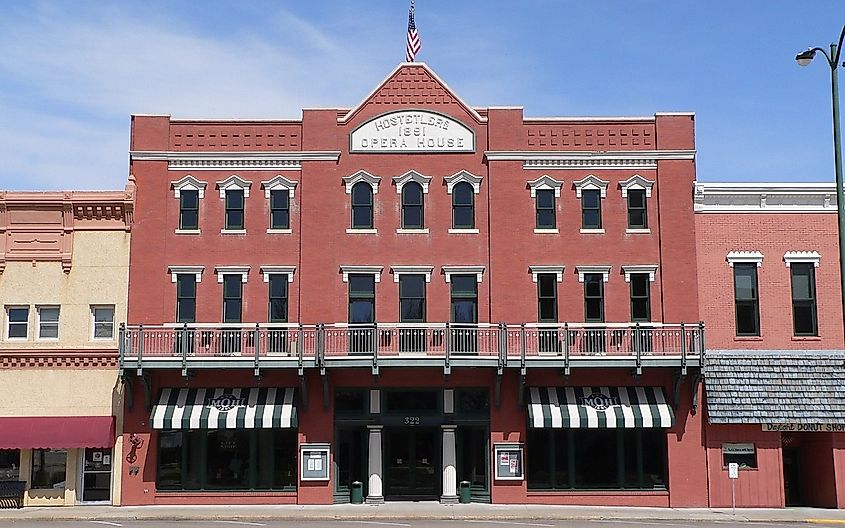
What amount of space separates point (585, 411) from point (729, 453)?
451 centimetres

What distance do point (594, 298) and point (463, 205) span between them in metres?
4.94

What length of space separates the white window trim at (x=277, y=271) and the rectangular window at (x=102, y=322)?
4.72 m

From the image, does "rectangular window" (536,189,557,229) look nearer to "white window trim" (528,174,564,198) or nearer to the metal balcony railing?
"white window trim" (528,174,564,198)

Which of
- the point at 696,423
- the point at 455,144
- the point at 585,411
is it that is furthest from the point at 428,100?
the point at 696,423

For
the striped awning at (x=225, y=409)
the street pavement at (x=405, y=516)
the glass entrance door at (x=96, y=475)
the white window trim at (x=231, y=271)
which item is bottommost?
the street pavement at (x=405, y=516)

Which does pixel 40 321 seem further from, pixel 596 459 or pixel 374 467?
pixel 596 459

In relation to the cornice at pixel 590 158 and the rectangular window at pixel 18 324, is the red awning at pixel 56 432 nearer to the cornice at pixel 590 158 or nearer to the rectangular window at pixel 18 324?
the rectangular window at pixel 18 324

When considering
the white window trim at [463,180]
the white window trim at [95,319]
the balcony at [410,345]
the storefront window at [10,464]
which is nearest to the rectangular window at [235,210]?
the balcony at [410,345]

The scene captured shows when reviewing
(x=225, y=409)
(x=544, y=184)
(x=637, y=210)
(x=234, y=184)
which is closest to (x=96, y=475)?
(x=225, y=409)

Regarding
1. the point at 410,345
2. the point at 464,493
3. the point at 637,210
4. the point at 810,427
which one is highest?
the point at 637,210

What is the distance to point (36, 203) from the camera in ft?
102

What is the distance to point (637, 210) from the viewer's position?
31.8 meters

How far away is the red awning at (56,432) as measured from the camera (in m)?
29.5

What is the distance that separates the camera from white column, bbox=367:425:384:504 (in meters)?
30.3
